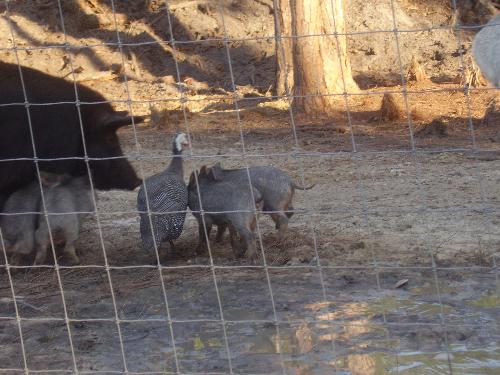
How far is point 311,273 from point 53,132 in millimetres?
1847

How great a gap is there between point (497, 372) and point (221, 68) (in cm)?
1100

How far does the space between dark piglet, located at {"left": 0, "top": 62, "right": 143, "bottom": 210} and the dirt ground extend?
0.56 metres

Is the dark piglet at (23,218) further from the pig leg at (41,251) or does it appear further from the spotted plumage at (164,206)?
the spotted plumage at (164,206)

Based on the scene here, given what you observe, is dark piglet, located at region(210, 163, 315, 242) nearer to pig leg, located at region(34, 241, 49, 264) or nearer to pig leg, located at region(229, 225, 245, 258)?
pig leg, located at region(229, 225, 245, 258)

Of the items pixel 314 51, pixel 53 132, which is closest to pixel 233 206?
pixel 53 132

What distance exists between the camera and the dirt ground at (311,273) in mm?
4219

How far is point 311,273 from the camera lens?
5.61m

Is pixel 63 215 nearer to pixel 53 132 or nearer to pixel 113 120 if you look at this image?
pixel 53 132

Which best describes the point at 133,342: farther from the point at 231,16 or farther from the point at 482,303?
the point at 231,16

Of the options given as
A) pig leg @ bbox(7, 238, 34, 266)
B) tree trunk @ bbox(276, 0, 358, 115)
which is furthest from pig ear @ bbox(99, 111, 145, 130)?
tree trunk @ bbox(276, 0, 358, 115)

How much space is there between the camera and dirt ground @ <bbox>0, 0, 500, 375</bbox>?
166 inches

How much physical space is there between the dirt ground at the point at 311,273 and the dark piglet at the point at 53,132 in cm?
56

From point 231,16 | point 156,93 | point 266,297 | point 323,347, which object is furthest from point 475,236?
point 231,16

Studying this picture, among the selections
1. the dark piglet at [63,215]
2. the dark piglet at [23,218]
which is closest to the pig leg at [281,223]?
the dark piglet at [63,215]
